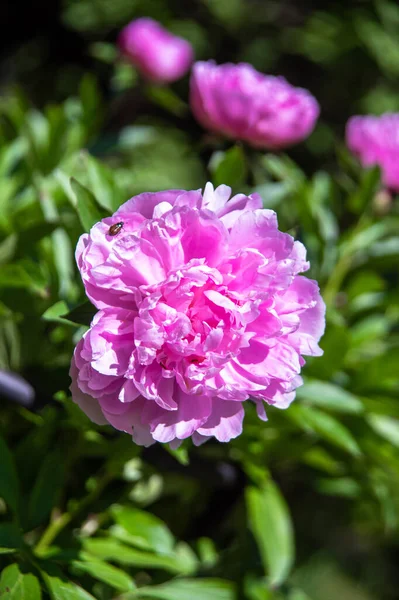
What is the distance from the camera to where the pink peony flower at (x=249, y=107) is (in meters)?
0.74

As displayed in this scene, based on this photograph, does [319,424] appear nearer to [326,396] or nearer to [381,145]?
[326,396]

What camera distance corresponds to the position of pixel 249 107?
73 cm

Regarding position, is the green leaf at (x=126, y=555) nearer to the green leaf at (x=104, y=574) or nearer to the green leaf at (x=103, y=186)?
the green leaf at (x=104, y=574)

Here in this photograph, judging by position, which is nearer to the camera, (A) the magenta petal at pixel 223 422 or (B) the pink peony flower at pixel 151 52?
(A) the magenta petal at pixel 223 422

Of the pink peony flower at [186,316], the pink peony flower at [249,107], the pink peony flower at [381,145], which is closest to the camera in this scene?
the pink peony flower at [186,316]

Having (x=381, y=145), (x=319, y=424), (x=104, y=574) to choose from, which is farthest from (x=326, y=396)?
(x=381, y=145)

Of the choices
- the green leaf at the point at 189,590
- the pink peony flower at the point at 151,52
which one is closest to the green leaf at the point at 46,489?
the green leaf at the point at 189,590

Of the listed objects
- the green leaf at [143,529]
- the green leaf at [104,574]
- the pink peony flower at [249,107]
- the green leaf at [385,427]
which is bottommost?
the green leaf at [385,427]

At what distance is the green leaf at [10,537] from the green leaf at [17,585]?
15 millimetres

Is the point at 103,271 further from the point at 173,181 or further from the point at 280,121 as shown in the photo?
the point at 173,181

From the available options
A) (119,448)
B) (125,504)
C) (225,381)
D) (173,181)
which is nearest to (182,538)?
(125,504)

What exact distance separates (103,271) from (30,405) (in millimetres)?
215

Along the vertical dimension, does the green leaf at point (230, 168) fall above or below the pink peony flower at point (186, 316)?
below

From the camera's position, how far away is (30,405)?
58 centimetres
